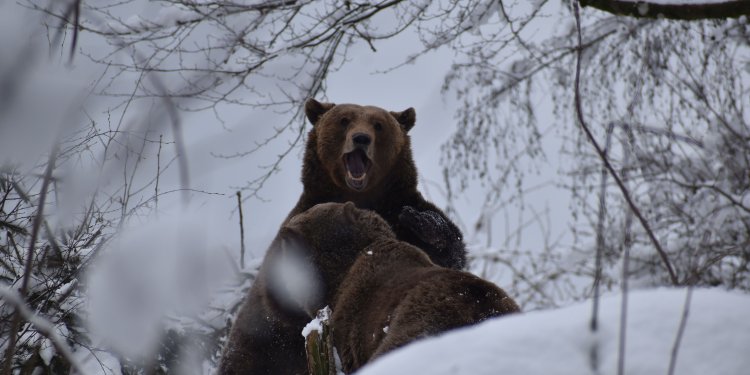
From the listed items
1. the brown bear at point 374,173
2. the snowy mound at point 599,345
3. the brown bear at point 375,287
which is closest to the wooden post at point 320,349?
the brown bear at point 375,287

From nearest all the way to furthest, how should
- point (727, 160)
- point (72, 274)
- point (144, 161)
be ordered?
point (144, 161), point (72, 274), point (727, 160)

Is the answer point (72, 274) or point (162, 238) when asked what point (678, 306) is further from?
point (72, 274)

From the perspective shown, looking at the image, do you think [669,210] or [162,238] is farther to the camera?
[669,210]

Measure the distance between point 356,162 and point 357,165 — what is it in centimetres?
3

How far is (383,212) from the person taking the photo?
548 cm

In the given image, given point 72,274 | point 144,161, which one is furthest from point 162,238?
point 72,274

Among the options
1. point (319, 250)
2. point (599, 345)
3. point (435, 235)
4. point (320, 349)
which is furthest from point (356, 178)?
point (599, 345)

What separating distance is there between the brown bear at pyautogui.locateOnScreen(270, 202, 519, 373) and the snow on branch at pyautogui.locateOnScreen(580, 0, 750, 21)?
2.21 m

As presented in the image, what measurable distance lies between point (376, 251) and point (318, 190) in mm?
1524

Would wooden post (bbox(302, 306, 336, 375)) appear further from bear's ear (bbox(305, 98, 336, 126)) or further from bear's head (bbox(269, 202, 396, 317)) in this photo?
bear's ear (bbox(305, 98, 336, 126))

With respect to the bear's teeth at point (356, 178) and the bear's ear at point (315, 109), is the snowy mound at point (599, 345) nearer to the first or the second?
the bear's teeth at point (356, 178)

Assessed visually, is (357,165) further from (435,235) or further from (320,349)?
(320,349)

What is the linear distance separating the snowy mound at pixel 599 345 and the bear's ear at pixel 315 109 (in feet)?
13.6

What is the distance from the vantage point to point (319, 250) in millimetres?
4172
